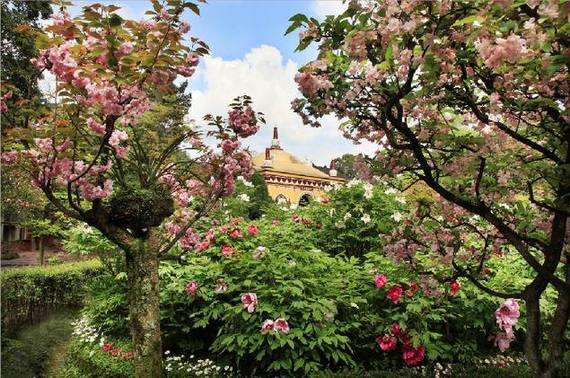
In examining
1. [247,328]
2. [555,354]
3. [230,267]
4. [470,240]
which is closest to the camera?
[555,354]

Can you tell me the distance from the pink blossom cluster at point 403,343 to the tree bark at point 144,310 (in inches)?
98.7

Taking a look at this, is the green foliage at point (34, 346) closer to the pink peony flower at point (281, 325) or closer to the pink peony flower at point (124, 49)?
the pink peony flower at point (281, 325)

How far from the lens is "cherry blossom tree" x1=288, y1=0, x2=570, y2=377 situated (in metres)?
2.62

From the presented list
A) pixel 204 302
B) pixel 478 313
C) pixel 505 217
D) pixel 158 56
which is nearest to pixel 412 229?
pixel 505 217

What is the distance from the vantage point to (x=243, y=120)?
17.4 ft

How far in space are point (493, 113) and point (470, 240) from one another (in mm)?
5073

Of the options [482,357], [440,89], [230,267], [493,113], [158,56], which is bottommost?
[482,357]

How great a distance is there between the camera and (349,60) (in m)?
3.02

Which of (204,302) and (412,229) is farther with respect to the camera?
(204,302)

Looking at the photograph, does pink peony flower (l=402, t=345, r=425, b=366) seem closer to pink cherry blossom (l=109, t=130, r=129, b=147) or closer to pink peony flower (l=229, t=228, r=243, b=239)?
pink peony flower (l=229, t=228, r=243, b=239)

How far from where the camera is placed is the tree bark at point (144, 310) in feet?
14.2

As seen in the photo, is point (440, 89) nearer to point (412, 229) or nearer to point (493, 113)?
point (493, 113)

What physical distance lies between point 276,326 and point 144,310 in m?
1.38

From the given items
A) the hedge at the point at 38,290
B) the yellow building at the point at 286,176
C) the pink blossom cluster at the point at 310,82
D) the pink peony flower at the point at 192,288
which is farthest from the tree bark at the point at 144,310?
the yellow building at the point at 286,176
